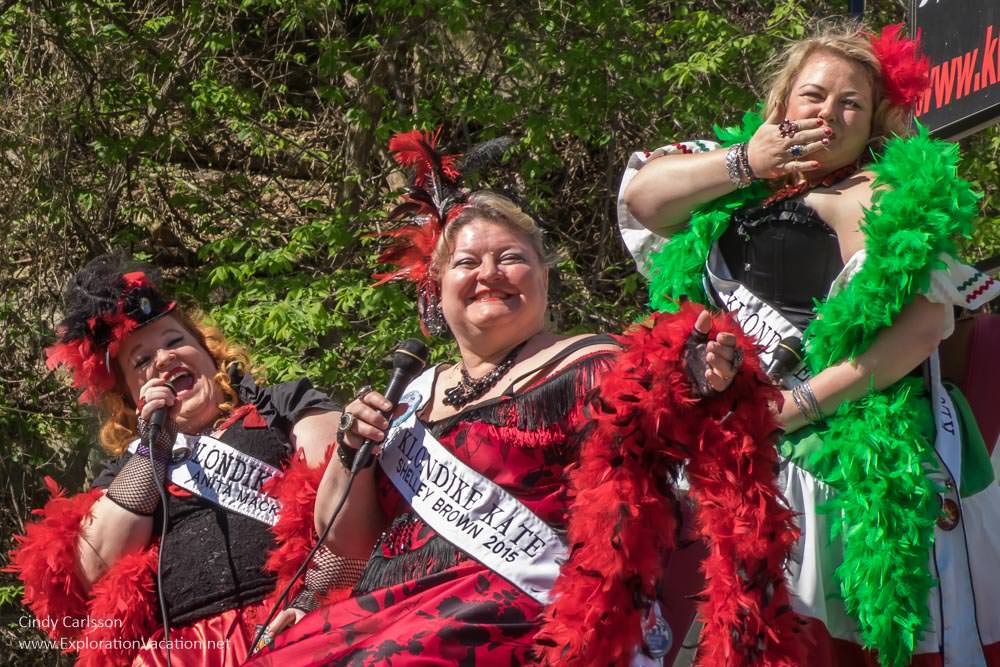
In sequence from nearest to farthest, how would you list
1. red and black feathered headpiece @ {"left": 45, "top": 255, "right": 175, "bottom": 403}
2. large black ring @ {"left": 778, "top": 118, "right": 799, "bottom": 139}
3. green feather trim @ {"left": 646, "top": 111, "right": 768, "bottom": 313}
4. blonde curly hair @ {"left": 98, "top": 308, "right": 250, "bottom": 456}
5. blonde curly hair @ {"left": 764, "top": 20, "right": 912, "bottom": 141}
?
large black ring @ {"left": 778, "top": 118, "right": 799, "bottom": 139}, blonde curly hair @ {"left": 764, "top": 20, "right": 912, "bottom": 141}, green feather trim @ {"left": 646, "top": 111, "right": 768, "bottom": 313}, red and black feathered headpiece @ {"left": 45, "top": 255, "right": 175, "bottom": 403}, blonde curly hair @ {"left": 98, "top": 308, "right": 250, "bottom": 456}

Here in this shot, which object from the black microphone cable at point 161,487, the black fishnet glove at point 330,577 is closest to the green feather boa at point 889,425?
the black fishnet glove at point 330,577

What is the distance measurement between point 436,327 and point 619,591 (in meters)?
0.95

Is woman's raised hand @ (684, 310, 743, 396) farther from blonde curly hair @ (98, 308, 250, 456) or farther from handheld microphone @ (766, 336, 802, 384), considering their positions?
blonde curly hair @ (98, 308, 250, 456)

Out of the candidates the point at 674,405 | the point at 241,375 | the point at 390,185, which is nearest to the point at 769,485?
the point at 674,405

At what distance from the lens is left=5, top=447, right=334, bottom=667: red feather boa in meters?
3.13

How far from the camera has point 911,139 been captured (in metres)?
2.99

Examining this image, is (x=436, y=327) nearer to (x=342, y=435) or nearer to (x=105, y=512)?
(x=342, y=435)

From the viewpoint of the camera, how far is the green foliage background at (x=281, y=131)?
18.5 feet

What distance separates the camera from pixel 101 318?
144 inches

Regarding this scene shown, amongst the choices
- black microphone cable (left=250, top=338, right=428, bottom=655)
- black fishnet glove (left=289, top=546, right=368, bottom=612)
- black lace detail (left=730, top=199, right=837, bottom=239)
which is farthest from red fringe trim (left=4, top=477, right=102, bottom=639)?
black lace detail (left=730, top=199, right=837, bottom=239)

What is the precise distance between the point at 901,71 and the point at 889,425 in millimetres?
842

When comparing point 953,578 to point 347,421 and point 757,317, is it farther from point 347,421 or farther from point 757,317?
point 347,421

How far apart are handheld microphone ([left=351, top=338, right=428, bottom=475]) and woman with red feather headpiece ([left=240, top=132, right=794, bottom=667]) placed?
0.03m

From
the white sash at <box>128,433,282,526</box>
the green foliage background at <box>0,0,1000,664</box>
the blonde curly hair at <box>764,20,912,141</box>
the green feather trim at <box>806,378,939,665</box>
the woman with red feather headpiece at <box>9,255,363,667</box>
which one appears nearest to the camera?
the green feather trim at <box>806,378,939,665</box>
